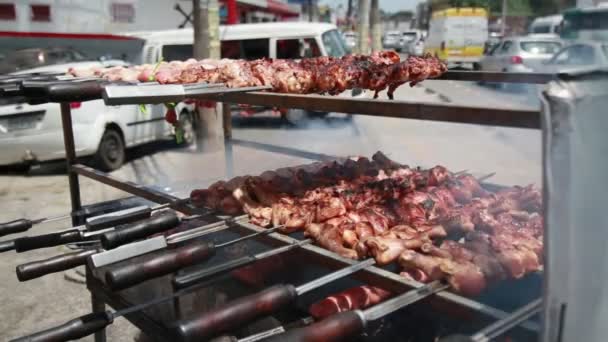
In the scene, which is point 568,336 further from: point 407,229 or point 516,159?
point 516,159

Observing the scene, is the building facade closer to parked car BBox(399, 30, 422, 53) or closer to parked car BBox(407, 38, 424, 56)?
parked car BBox(407, 38, 424, 56)

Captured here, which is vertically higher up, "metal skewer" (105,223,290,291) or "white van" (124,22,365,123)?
"white van" (124,22,365,123)

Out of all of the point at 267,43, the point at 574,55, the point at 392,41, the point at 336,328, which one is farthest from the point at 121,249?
the point at 392,41

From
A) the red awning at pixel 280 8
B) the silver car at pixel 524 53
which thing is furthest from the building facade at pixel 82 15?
the red awning at pixel 280 8

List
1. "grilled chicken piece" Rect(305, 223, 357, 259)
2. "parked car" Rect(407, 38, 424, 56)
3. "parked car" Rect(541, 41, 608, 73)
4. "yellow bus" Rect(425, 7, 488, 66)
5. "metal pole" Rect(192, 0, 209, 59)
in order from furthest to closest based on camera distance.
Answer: "parked car" Rect(407, 38, 424, 56)
"yellow bus" Rect(425, 7, 488, 66)
"parked car" Rect(541, 41, 608, 73)
"metal pole" Rect(192, 0, 209, 59)
"grilled chicken piece" Rect(305, 223, 357, 259)

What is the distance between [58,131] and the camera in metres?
8.48

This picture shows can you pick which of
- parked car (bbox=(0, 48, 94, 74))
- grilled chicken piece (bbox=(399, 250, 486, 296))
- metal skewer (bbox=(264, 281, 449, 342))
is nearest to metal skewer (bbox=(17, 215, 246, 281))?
metal skewer (bbox=(264, 281, 449, 342))

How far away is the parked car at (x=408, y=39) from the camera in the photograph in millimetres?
46656

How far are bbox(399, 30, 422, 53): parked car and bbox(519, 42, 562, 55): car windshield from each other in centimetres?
2719

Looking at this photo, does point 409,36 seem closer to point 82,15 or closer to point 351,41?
point 351,41

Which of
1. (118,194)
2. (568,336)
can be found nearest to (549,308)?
(568,336)

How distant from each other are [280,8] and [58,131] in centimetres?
2394

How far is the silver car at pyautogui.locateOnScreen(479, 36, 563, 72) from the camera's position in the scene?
17.7 meters

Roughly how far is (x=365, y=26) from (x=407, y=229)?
1831cm
